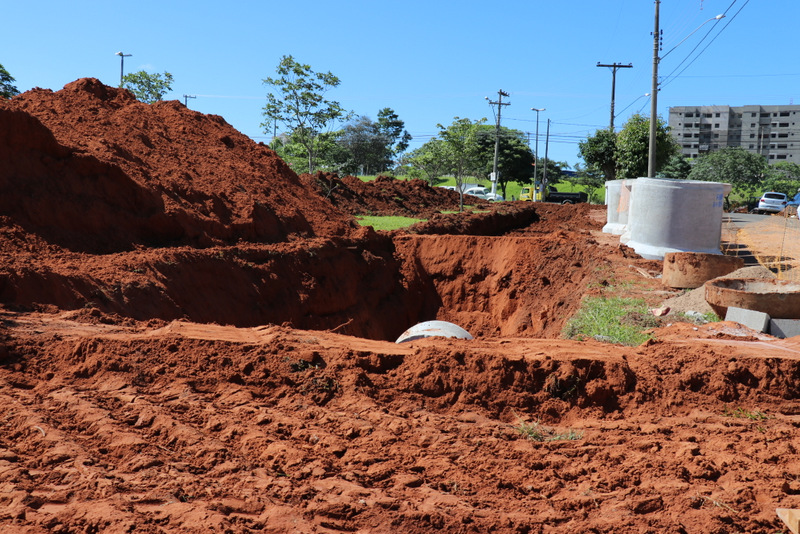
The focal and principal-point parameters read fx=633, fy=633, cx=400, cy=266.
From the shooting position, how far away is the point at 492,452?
4723 mm

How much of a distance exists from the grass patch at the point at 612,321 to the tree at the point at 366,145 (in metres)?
50.8

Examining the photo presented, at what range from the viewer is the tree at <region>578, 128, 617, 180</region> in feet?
123

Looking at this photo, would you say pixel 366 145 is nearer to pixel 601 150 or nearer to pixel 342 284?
pixel 601 150

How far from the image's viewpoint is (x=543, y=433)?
528 centimetres

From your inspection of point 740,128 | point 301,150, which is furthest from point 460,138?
point 740,128

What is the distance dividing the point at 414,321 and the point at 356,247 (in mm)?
2611

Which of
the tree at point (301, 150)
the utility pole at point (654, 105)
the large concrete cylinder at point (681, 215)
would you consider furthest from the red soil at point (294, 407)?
the tree at point (301, 150)

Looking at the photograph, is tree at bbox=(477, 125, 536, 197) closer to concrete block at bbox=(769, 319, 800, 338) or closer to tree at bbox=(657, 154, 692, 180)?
tree at bbox=(657, 154, 692, 180)

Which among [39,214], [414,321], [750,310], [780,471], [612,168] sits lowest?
[414,321]

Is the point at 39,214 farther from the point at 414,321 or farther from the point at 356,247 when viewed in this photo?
the point at 414,321

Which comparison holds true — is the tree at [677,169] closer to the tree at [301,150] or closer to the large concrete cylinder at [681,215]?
the tree at [301,150]

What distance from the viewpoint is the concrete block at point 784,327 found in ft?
27.7

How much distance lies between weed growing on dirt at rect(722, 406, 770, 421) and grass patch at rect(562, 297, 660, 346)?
8.35ft

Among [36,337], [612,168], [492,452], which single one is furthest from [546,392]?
[612,168]
